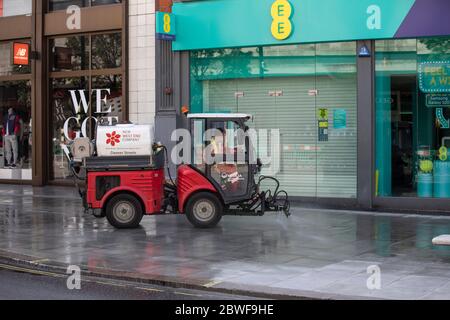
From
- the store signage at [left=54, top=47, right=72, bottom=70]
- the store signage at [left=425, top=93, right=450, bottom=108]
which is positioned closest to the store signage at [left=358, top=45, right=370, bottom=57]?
the store signage at [left=425, top=93, right=450, bottom=108]

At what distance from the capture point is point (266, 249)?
1013cm

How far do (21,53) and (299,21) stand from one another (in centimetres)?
897

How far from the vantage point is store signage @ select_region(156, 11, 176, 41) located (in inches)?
632

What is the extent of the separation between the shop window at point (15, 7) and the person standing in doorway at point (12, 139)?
3071mm

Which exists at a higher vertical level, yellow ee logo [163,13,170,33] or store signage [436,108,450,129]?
yellow ee logo [163,13,170,33]

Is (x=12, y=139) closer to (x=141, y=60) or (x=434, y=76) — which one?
(x=141, y=60)

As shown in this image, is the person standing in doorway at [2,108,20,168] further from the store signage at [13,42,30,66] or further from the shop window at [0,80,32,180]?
the store signage at [13,42,30,66]

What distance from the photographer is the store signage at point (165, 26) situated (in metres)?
16.0

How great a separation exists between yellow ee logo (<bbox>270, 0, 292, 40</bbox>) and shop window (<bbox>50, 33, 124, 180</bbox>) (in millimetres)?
5208

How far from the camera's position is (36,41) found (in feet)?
65.3

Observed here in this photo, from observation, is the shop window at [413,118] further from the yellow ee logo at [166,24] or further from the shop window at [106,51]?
the shop window at [106,51]

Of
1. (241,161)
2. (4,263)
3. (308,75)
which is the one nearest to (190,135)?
(241,161)
